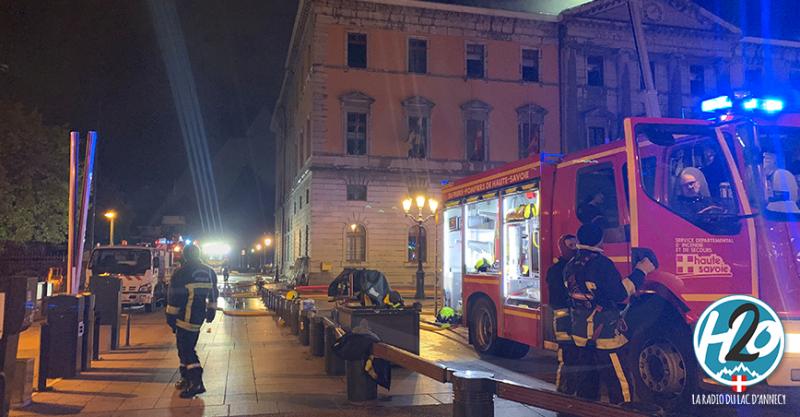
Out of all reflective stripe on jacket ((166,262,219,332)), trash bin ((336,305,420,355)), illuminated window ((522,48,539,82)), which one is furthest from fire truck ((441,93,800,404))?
illuminated window ((522,48,539,82))

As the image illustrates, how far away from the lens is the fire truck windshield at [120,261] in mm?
19969

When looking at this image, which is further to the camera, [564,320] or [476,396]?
[564,320]

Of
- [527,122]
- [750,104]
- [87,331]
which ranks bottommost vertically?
[87,331]

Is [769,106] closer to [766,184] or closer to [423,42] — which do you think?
[766,184]

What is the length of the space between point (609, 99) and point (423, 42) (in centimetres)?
1294

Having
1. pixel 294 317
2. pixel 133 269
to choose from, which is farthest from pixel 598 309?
pixel 133 269

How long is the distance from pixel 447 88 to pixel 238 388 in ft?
112

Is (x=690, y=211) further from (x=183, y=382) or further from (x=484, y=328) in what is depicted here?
(x=183, y=382)

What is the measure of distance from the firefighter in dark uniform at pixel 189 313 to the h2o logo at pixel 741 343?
5411 mm

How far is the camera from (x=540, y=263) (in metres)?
9.05

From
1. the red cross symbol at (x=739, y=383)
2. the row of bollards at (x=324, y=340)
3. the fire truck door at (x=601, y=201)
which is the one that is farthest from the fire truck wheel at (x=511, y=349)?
the red cross symbol at (x=739, y=383)

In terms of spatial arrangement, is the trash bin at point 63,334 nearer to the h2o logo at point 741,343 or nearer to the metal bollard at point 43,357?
the metal bollard at point 43,357

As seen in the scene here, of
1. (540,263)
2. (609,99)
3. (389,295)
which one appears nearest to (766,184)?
(540,263)

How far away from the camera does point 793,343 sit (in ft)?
18.1
